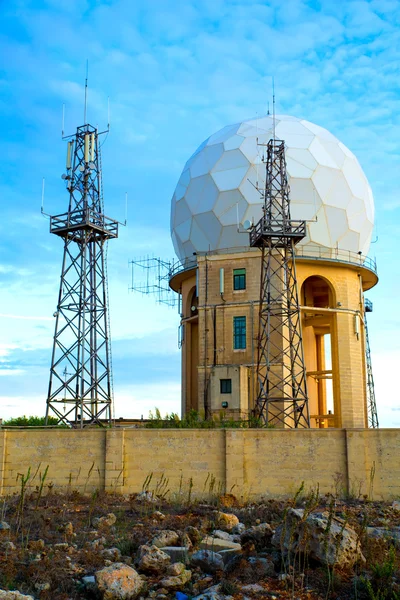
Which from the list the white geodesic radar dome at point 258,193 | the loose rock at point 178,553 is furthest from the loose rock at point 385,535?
the white geodesic radar dome at point 258,193

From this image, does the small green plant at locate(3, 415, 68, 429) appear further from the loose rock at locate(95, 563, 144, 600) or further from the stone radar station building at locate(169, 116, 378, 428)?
the loose rock at locate(95, 563, 144, 600)

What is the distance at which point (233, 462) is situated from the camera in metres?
20.3

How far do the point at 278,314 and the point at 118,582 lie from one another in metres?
20.6

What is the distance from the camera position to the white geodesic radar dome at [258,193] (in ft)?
113

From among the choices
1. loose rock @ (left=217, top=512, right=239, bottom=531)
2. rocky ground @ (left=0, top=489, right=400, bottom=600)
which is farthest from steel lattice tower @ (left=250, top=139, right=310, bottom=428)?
rocky ground @ (left=0, top=489, right=400, bottom=600)

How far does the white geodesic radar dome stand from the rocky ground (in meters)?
21.8

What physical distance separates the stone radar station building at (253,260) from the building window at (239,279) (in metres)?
0.05

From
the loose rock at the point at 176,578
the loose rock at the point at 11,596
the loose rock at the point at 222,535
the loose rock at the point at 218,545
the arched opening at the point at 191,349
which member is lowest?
the loose rock at the point at 11,596

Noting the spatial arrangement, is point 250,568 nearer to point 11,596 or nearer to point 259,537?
point 259,537

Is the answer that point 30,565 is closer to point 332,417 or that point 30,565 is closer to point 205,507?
point 205,507

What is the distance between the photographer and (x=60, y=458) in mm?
21031

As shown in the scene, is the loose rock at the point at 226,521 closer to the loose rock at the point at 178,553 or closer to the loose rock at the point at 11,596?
the loose rock at the point at 178,553

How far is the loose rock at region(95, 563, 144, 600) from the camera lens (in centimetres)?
1023

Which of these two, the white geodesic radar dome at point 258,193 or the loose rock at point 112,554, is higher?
the white geodesic radar dome at point 258,193
